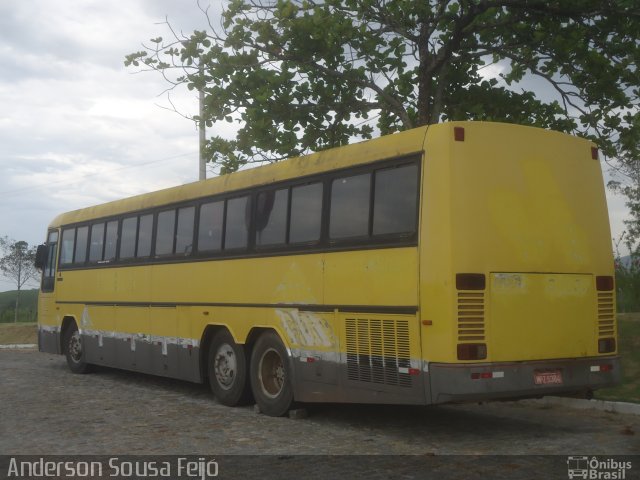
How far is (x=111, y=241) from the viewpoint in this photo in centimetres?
1566

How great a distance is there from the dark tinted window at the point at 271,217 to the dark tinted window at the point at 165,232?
8.79 ft

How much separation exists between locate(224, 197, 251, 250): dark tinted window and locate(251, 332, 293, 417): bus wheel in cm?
147

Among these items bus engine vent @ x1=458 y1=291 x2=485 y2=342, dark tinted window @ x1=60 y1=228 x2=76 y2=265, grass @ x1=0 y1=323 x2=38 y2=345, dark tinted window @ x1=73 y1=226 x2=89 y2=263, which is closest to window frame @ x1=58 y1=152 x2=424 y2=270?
bus engine vent @ x1=458 y1=291 x2=485 y2=342

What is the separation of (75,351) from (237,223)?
704 centimetres

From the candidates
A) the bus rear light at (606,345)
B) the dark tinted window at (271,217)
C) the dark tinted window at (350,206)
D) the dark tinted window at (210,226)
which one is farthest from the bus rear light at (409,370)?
the dark tinted window at (210,226)

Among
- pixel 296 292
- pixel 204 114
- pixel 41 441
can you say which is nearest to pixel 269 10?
pixel 204 114

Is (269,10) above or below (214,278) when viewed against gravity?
above

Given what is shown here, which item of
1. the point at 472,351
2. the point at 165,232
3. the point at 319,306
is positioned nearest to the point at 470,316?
the point at 472,351

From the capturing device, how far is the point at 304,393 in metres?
10.0

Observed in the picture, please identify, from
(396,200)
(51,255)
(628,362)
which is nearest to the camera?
(396,200)

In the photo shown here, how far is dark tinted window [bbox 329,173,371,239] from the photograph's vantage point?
30.6ft

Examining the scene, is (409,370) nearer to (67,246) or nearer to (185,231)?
(185,231)

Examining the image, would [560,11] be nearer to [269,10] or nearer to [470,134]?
[269,10]

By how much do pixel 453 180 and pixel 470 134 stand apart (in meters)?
0.59
